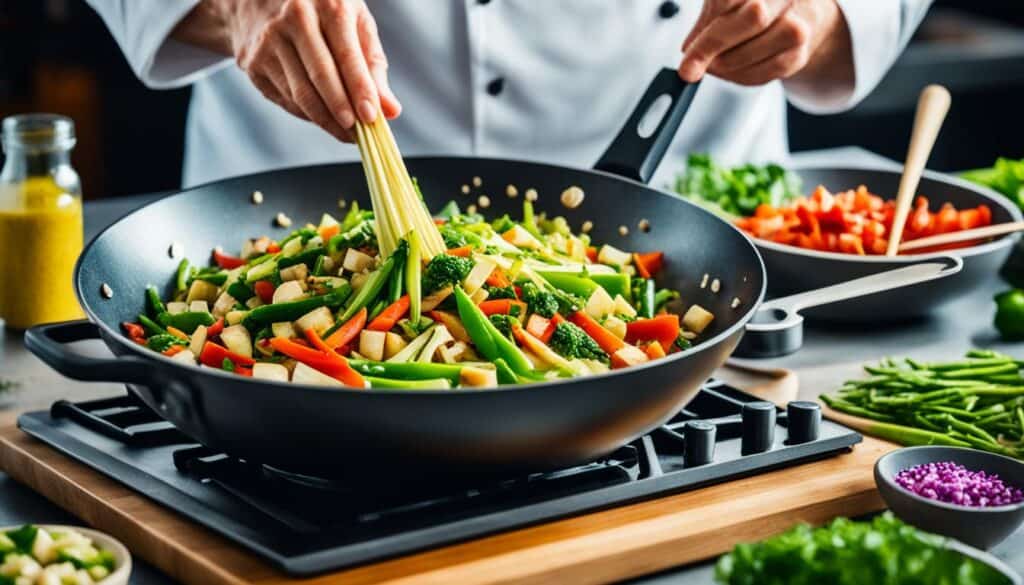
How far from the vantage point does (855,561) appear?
4.03 ft

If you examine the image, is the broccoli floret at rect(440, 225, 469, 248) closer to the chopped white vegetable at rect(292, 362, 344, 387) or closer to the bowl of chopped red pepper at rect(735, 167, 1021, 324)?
the chopped white vegetable at rect(292, 362, 344, 387)

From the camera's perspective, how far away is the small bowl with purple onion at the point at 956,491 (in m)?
1.49

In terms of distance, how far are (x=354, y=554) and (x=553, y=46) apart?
4.95 feet

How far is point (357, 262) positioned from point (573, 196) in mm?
480

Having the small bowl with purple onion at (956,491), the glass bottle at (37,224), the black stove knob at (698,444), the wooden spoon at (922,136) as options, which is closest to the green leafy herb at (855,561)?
the small bowl with purple onion at (956,491)

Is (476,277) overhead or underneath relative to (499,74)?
underneath

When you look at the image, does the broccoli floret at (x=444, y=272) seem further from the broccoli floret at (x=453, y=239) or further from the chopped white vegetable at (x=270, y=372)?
the chopped white vegetable at (x=270, y=372)

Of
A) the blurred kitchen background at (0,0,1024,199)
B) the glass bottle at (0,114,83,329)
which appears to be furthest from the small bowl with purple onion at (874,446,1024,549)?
the blurred kitchen background at (0,0,1024,199)

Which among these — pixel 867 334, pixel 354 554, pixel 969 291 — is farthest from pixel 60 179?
pixel 969 291

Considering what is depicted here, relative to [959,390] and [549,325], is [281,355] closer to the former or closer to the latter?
[549,325]

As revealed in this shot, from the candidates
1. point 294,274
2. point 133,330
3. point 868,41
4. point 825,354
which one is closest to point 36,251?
point 133,330

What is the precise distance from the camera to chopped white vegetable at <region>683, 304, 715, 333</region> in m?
1.86

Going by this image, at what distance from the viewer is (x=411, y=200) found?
1.78 m

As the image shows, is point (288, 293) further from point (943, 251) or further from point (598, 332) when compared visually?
point (943, 251)
